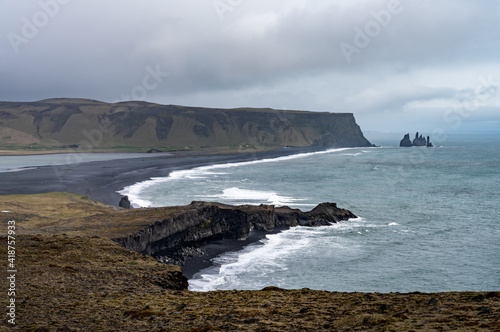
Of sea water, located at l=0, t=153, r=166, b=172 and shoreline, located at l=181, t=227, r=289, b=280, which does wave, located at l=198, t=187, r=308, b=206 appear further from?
sea water, located at l=0, t=153, r=166, b=172

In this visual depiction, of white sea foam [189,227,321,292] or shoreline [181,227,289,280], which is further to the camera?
shoreline [181,227,289,280]

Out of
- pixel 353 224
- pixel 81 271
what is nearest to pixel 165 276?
pixel 81 271

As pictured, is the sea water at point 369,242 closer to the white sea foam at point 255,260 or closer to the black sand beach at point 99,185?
the white sea foam at point 255,260

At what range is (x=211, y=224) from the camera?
3584 centimetres

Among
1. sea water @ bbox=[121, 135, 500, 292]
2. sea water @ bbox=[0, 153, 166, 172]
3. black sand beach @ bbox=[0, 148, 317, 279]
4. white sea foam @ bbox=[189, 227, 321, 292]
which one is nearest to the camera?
white sea foam @ bbox=[189, 227, 321, 292]

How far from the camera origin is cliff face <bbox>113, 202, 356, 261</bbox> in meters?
29.3

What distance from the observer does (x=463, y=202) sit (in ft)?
198

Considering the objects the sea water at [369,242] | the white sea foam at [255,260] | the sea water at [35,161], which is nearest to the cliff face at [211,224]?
the sea water at [369,242]

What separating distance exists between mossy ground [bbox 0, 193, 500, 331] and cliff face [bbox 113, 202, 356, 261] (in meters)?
8.99

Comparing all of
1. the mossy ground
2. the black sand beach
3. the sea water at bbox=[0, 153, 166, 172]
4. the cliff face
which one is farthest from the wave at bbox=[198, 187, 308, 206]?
the sea water at bbox=[0, 153, 166, 172]

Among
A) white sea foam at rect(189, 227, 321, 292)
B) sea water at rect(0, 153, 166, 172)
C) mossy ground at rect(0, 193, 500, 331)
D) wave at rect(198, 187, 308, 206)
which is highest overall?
mossy ground at rect(0, 193, 500, 331)

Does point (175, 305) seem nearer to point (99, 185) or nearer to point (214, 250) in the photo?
point (214, 250)

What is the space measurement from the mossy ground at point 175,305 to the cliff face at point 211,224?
899cm

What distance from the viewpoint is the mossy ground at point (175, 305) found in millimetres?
11117
